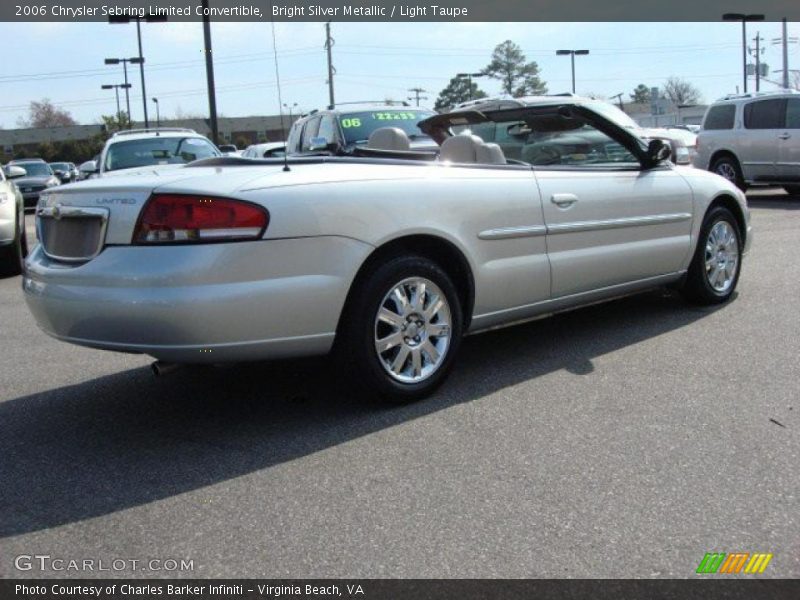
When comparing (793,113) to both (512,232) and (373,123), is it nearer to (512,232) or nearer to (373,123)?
(373,123)

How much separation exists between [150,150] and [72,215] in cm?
843

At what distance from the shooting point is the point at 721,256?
243 inches

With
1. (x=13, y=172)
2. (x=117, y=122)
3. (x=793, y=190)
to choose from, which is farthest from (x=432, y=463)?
(x=117, y=122)

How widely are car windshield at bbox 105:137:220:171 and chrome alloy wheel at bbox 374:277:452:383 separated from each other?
27.0ft

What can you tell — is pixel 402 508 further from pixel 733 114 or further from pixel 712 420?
pixel 733 114

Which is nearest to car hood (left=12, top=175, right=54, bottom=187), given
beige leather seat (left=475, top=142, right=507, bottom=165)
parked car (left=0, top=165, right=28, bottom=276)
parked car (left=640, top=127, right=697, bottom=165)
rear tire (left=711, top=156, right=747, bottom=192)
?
parked car (left=0, top=165, right=28, bottom=276)

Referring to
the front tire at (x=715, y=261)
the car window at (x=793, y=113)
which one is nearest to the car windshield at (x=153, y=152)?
the front tire at (x=715, y=261)

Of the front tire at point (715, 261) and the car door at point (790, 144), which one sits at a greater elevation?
the car door at point (790, 144)

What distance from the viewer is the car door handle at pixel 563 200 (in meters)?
4.82

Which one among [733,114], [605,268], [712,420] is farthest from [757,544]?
Result: [733,114]

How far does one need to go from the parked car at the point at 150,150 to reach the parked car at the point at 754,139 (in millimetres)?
8958

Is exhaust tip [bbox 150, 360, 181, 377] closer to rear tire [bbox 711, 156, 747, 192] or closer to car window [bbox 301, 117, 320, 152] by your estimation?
car window [bbox 301, 117, 320, 152]

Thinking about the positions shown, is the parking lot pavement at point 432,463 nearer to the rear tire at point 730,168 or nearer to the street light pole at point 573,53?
the rear tire at point 730,168

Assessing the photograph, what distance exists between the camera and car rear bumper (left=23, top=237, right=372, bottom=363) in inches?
138
